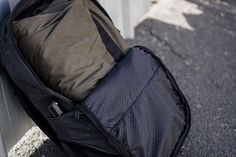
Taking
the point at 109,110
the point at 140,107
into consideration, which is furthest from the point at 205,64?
the point at 109,110

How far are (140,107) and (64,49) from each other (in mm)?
405

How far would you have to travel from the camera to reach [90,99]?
174cm

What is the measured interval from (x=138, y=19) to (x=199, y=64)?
0.80 m

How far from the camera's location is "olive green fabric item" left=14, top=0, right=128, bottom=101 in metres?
1.77

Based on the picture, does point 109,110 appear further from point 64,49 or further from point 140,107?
point 64,49

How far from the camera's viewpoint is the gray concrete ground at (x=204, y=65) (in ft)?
7.59

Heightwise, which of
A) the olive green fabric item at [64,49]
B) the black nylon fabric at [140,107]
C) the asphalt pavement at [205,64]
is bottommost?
the asphalt pavement at [205,64]

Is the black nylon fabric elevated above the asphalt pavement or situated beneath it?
elevated above

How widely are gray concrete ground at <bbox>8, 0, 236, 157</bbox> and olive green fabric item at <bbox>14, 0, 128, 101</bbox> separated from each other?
1.88 feet

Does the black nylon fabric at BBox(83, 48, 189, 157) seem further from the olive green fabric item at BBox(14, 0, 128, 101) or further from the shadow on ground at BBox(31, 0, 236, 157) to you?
the shadow on ground at BBox(31, 0, 236, 157)

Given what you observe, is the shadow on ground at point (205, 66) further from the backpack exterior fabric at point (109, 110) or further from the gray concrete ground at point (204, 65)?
the backpack exterior fabric at point (109, 110)

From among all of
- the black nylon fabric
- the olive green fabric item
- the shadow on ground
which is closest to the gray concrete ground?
the shadow on ground

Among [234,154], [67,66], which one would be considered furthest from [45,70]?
[234,154]

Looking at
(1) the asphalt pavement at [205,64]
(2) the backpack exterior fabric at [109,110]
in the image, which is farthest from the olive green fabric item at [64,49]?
(1) the asphalt pavement at [205,64]
